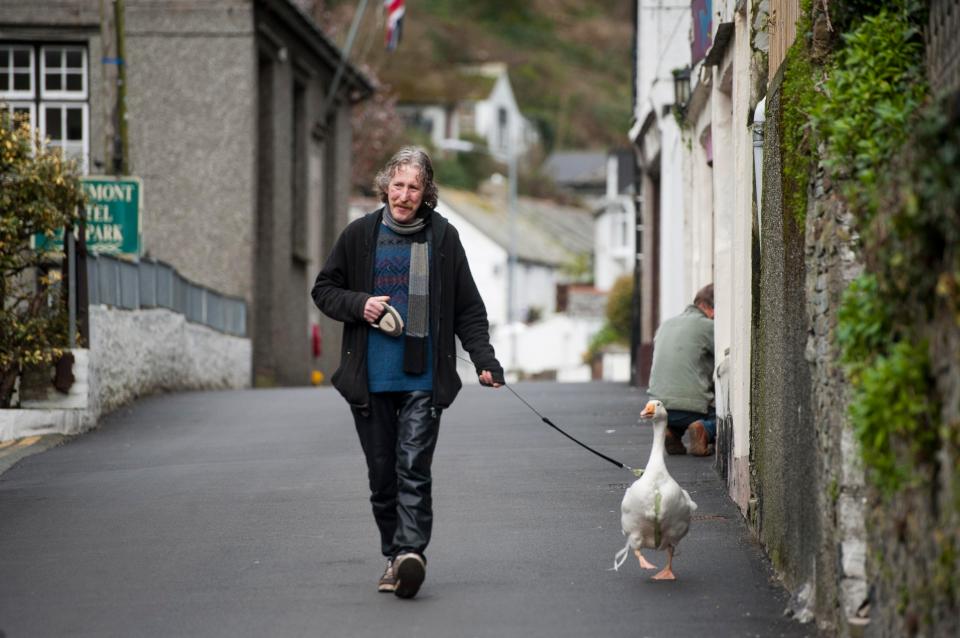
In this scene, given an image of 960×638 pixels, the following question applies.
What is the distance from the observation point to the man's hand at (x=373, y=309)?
24.1 ft

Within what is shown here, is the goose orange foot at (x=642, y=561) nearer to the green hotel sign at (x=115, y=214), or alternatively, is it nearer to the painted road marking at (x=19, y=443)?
the painted road marking at (x=19, y=443)

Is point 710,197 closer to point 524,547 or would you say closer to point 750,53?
point 750,53

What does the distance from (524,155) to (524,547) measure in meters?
81.5

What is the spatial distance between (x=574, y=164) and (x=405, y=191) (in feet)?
302

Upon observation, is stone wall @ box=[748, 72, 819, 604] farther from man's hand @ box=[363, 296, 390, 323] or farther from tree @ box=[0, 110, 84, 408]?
tree @ box=[0, 110, 84, 408]

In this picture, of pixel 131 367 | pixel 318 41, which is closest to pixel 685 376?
pixel 131 367

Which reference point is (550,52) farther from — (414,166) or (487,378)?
(487,378)

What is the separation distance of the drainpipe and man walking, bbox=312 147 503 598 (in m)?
1.93

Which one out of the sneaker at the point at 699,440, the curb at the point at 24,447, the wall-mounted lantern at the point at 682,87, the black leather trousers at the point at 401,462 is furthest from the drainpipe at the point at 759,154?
the wall-mounted lantern at the point at 682,87

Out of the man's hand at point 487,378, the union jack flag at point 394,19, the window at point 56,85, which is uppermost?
the union jack flag at point 394,19

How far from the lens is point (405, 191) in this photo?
24.6ft

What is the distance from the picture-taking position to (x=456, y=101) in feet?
267

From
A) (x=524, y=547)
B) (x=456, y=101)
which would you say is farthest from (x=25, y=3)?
(x=456, y=101)

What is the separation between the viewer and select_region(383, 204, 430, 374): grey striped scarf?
746 centimetres
